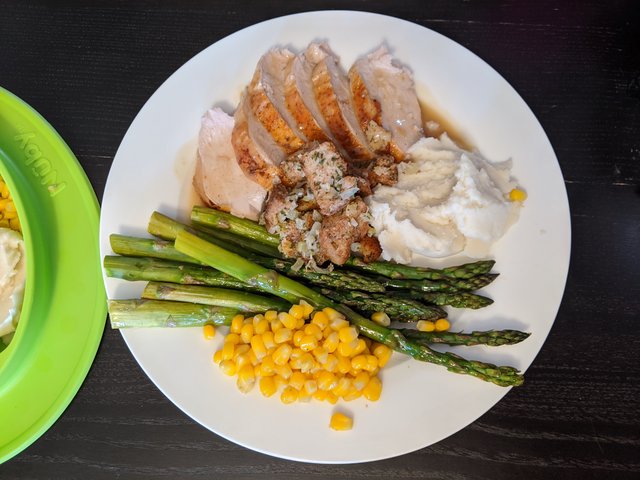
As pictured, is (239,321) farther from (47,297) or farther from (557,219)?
(557,219)

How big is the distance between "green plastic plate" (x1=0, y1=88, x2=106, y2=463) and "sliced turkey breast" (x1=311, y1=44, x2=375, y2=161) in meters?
1.80

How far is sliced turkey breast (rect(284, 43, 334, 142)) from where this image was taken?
351cm

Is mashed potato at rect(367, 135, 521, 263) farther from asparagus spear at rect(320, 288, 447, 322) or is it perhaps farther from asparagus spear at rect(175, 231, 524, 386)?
asparagus spear at rect(175, 231, 524, 386)

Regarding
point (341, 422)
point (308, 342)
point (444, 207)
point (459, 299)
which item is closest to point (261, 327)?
point (308, 342)

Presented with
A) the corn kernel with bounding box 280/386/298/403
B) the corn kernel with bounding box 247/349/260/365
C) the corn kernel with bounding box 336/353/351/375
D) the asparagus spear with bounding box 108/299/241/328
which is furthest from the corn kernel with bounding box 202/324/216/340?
the corn kernel with bounding box 336/353/351/375

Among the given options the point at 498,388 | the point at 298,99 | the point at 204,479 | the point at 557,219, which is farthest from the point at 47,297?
the point at 557,219

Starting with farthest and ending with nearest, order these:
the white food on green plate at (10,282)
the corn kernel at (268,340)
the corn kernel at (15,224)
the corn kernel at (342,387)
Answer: the corn kernel at (15,224), the white food on green plate at (10,282), the corn kernel at (268,340), the corn kernel at (342,387)

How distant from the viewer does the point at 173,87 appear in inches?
138

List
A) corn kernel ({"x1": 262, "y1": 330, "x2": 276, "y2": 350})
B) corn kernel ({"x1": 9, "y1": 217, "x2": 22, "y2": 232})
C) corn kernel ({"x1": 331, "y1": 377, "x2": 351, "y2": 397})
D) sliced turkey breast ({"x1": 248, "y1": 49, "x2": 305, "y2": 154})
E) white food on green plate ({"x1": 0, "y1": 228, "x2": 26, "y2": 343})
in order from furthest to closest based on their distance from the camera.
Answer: corn kernel ({"x1": 9, "y1": 217, "x2": 22, "y2": 232})
sliced turkey breast ({"x1": 248, "y1": 49, "x2": 305, "y2": 154})
white food on green plate ({"x1": 0, "y1": 228, "x2": 26, "y2": 343})
corn kernel ({"x1": 262, "y1": 330, "x2": 276, "y2": 350})
corn kernel ({"x1": 331, "y1": 377, "x2": 351, "y2": 397})

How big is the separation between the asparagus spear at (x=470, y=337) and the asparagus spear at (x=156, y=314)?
1.33m

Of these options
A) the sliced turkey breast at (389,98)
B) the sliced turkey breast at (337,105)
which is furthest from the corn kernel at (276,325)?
the sliced turkey breast at (389,98)

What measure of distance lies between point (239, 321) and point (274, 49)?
1.91 m

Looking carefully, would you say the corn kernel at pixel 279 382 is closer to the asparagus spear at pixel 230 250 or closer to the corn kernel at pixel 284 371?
the corn kernel at pixel 284 371

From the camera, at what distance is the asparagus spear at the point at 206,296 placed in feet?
10.9
